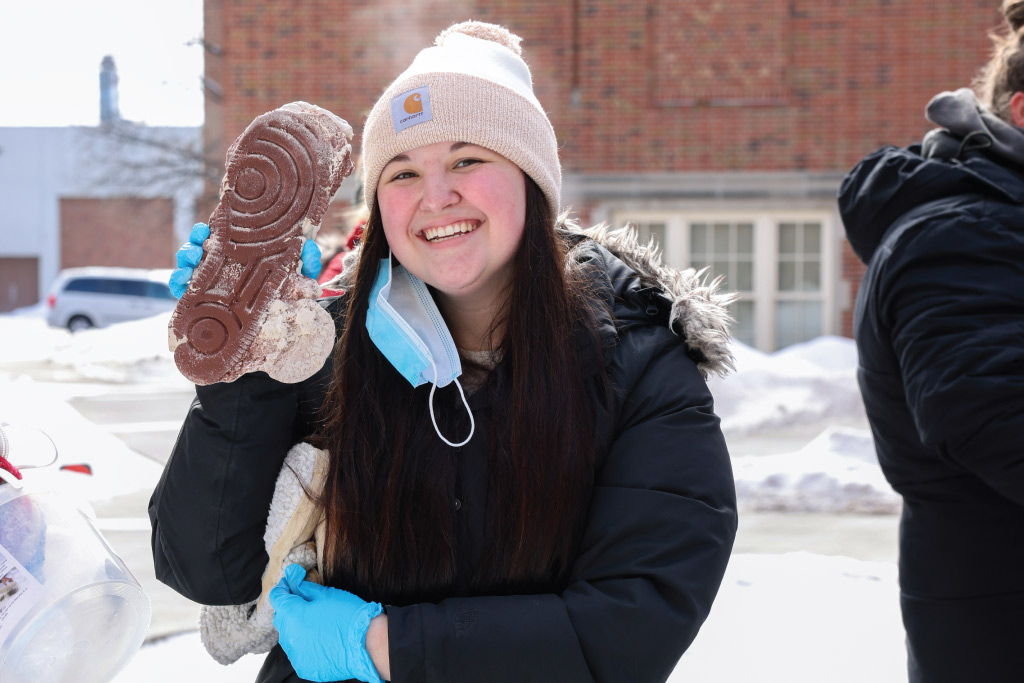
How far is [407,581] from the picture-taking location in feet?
4.91

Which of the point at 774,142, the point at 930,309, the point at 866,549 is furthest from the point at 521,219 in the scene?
the point at 774,142

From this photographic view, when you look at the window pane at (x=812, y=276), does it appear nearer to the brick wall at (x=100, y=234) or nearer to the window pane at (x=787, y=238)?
the window pane at (x=787, y=238)

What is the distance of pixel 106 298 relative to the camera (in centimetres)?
1962

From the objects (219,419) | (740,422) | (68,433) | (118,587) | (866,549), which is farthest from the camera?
(740,422)

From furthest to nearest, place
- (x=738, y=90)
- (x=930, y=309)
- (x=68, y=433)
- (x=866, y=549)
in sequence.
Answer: (x=738, y=90) → (x=68, y=433) → (x=866, y=549) → (x=930, y=309)

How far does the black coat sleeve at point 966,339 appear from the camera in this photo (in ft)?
5.46

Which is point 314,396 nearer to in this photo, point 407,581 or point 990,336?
point 407,581

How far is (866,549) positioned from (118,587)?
4519 millimetres

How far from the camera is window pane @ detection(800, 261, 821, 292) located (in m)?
11.9

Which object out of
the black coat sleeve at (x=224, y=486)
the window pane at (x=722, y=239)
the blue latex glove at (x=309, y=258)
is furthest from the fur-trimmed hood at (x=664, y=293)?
the window pane at (x=722, y=239)

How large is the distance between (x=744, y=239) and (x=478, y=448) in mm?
11029

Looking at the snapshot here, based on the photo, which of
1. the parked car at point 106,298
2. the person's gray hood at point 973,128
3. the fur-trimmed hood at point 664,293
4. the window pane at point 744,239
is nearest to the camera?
the fur-trimmed hood at point 664,293

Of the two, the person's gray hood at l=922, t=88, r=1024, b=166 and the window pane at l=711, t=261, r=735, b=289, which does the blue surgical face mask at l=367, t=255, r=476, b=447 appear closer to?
the person's gray hood at l=922, t=88, r=1024, b=166

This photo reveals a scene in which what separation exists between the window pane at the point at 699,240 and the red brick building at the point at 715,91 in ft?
0.08
